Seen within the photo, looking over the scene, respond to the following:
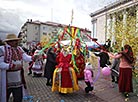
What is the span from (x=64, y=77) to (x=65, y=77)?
32mm

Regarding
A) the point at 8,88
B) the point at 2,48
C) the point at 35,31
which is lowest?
the point at 8,88

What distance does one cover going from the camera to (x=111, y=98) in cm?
662

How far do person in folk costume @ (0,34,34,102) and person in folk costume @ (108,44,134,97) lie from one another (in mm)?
3404

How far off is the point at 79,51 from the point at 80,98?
372cm

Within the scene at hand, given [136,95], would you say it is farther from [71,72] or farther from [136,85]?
[71,72]

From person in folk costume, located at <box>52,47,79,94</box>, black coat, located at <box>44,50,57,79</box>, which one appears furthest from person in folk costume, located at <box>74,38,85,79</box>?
person in folk costume, located at <box>52,47,79,94</box>

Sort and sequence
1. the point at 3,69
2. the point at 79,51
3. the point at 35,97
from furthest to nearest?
the point at 79,51, the point at 35,97, the point at 3,69

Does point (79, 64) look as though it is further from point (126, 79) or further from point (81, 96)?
point (126, 79)

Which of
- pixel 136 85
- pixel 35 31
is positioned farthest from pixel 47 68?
pixel 35 31

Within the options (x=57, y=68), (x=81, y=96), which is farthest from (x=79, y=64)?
(x=81, y=96)

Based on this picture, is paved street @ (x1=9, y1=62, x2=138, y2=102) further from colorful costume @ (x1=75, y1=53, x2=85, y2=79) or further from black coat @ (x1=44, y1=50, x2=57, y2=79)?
colorful costume @ (x1=75, y1=53, x2=85, y2=79)

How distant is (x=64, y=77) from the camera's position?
670 centimetres

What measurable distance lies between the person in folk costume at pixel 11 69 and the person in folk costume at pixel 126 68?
3.40m

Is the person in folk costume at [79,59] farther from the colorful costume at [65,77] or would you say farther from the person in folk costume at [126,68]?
the person in folk costume at [126,68]
